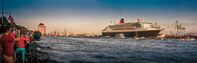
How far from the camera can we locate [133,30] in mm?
162875

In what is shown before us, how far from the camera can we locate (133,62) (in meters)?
22.7

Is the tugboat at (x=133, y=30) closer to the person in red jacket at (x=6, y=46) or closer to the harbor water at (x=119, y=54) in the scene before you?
the harbor water at (x=119, y=54)

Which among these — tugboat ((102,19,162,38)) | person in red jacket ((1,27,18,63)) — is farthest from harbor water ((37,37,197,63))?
tugboat ((102,19,162,38))

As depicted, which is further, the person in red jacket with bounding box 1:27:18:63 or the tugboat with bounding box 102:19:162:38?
the tugboat with bounding box 102:19:162:38

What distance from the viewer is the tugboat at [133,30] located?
517 feet

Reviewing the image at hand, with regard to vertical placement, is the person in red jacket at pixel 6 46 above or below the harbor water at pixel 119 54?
above

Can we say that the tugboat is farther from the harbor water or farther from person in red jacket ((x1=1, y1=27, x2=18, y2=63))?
person in red jacket ((x1=1, y1=27, x2=18, y2=63))

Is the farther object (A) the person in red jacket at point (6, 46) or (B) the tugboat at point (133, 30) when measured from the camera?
(B) the tugboat at point (133, 30)

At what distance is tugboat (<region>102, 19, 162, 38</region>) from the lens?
517 ft

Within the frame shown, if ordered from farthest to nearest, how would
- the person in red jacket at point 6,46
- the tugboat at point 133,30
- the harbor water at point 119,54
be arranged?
1. the tugboat at point 133,30
2. the harbor water at point 119,54
3. the person in red jacket at point 6,46

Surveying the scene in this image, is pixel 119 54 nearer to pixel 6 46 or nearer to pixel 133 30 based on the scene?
pixel 6 46

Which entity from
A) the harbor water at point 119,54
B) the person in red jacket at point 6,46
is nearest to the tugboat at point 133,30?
the harbor water at point 119,54

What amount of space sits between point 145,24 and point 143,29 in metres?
16.5

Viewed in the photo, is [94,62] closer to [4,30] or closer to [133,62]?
[133,62]
